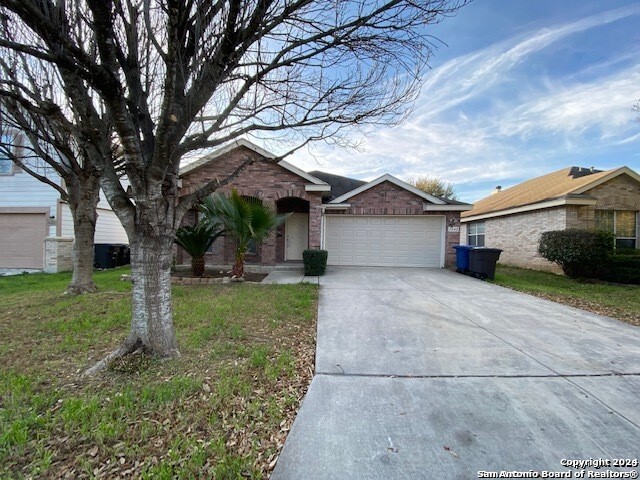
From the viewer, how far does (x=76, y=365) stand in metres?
3.45

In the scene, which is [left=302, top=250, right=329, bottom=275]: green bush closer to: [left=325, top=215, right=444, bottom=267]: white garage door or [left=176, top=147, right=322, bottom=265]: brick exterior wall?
[left=176, top=147, right=322, bottom=265]: brick exterior wall

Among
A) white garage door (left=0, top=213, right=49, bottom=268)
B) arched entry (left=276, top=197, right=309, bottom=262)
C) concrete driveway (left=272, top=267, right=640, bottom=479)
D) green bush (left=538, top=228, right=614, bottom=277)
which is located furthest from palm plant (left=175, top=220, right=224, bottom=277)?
green bush (left=538, top=228, right=614, bottom=277)

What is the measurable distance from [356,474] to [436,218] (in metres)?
12.3

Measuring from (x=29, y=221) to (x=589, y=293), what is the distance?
68.6 ft

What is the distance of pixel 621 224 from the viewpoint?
41.6 ft

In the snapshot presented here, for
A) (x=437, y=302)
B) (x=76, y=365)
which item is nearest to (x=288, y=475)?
(x=76, y=365)

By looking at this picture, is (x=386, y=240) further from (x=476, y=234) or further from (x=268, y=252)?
(x=476, y=234)

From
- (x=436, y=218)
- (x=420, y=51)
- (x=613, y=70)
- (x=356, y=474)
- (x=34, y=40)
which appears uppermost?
(x=613, y=70)

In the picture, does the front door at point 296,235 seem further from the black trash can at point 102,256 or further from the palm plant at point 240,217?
the black trash can at point 102,256

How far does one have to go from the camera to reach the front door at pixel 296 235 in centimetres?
1423

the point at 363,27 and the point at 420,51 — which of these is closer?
the point at 363,27

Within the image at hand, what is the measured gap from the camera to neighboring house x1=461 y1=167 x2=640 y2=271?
12.2 meters

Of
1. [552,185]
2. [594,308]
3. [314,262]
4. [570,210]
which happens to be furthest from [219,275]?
[552,185]

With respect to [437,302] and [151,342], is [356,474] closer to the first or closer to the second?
[151,342]
